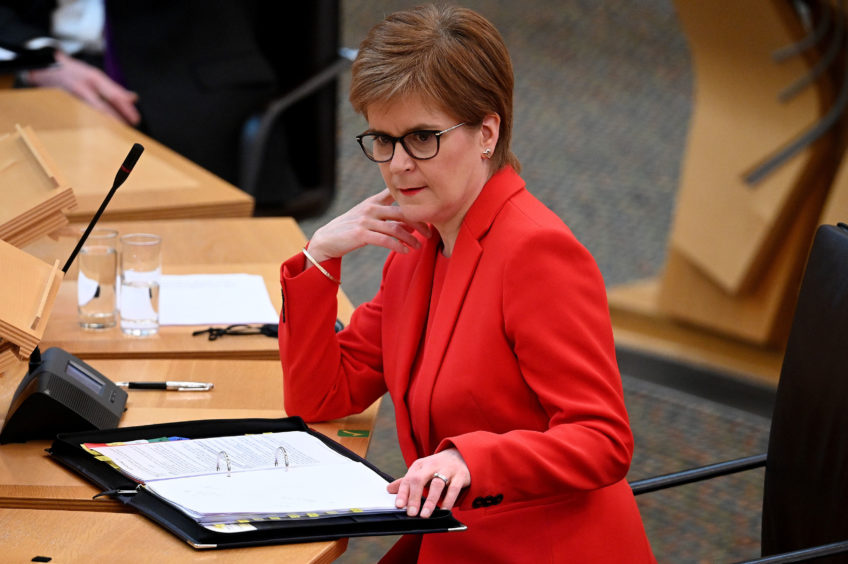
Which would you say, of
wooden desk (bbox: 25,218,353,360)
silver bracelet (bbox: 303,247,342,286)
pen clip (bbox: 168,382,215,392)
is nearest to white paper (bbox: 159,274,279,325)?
wooden desk (bbox: 25,218,353,360)

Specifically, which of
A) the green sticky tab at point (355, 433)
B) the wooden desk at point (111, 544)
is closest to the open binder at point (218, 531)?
the wooden desk at point (111, 544)

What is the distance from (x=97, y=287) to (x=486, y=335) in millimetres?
823

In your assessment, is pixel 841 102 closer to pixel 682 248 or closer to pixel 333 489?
pixel 682 248

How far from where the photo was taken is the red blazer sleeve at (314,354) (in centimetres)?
157

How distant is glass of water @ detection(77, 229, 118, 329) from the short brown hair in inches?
26.6

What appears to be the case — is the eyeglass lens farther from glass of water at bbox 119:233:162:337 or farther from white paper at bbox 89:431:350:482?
glass of water at bbox 119:233:162:337

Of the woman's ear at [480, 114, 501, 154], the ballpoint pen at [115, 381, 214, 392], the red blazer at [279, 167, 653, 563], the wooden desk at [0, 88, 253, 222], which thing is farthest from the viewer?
the wooden desk at [0, 88, 253, 222]

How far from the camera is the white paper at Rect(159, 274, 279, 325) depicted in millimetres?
1967

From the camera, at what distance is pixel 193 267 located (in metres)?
2.25

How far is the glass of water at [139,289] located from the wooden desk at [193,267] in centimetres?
2

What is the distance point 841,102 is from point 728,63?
1.36 feet

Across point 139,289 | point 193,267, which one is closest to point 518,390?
point 139,289

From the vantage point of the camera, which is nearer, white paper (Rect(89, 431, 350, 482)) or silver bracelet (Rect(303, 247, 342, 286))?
white paper (Rect(89, 431, 350, 482))

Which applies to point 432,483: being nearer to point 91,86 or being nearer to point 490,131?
point 490,131
